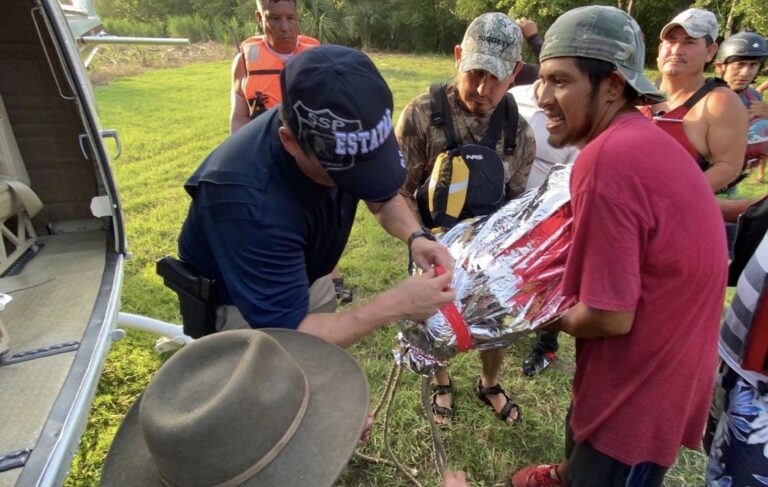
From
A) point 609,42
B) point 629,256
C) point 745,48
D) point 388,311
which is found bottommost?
point 388,311

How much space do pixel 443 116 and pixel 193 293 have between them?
4.98 ft

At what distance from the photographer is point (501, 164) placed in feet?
8.07

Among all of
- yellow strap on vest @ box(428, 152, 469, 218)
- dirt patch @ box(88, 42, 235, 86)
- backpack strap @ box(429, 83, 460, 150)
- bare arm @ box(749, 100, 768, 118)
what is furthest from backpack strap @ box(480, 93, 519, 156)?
dirt patch @ box(88, 42, 235, 86)

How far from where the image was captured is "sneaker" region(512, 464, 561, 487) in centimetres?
245

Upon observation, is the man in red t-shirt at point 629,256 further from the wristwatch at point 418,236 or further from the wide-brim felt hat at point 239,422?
the wide-brim felt hat at point 239,422

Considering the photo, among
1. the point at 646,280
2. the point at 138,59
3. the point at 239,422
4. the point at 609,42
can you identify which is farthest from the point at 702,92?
the point at 138,59

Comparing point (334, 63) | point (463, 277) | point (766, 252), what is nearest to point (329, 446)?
point (463, 277)

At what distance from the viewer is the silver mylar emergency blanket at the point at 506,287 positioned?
1691 mm

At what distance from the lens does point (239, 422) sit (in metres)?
1.05

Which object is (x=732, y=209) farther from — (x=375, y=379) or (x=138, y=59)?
(x=138, y=59)

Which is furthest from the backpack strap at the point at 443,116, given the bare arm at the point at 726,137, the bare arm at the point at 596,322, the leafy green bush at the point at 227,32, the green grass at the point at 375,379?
the leafy green bush at the point at 227,32

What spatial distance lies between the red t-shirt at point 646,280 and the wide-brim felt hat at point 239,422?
81 cm

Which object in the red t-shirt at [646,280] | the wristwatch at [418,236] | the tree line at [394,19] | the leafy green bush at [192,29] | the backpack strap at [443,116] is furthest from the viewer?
the leafy green bush at [192,29]

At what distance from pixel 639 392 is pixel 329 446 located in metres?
1.06
